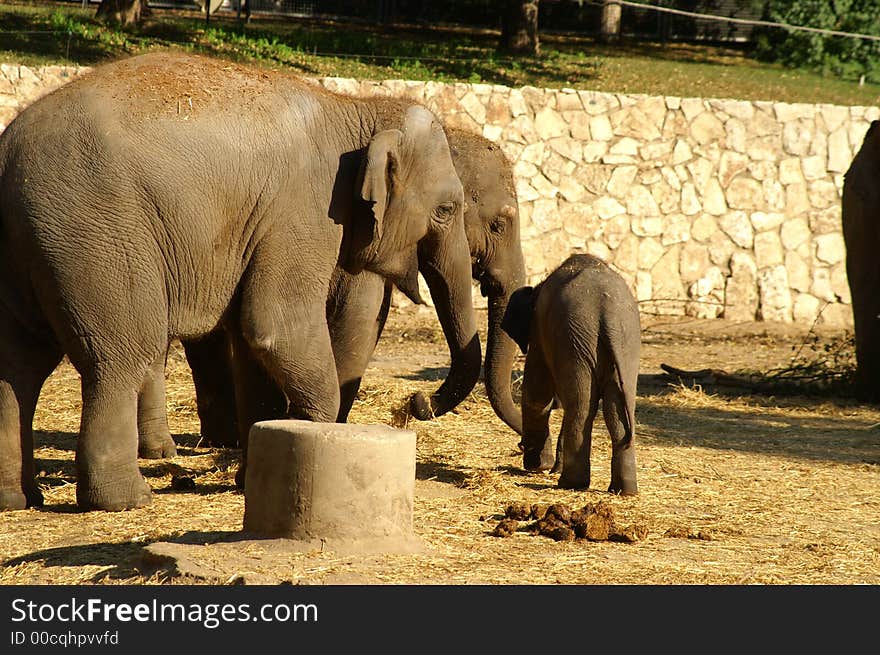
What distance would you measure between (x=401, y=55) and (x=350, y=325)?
1489 centimetres

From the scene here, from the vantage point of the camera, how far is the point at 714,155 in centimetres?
1695

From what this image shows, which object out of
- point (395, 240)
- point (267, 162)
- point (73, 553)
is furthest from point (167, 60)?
point (73, 553)

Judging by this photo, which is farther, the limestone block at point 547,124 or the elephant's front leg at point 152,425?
the limestone block at point 547,124

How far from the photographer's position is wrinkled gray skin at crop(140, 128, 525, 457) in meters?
8.00

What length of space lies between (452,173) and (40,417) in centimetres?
376

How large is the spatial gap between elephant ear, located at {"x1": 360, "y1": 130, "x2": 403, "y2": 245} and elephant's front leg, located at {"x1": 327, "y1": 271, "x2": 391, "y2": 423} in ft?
3.03

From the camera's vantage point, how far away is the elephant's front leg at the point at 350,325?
314 inches

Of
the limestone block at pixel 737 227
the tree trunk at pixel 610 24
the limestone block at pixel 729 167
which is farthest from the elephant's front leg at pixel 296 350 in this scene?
the tree trunk at pixel 610 24

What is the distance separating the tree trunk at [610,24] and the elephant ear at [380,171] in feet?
71.8

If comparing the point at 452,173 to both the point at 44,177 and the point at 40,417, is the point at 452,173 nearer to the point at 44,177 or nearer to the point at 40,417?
the point at 44,177

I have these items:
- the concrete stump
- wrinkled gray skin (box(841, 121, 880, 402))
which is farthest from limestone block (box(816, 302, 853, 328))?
the concrete stump

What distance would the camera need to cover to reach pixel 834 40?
87.4ft

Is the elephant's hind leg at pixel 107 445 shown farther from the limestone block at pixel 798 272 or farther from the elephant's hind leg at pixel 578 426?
the limestone block at pixel 798 272

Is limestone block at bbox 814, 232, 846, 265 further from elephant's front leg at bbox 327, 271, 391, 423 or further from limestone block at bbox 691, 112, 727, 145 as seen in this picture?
elephant's front leg at bbox 327, 271, 391, 423
